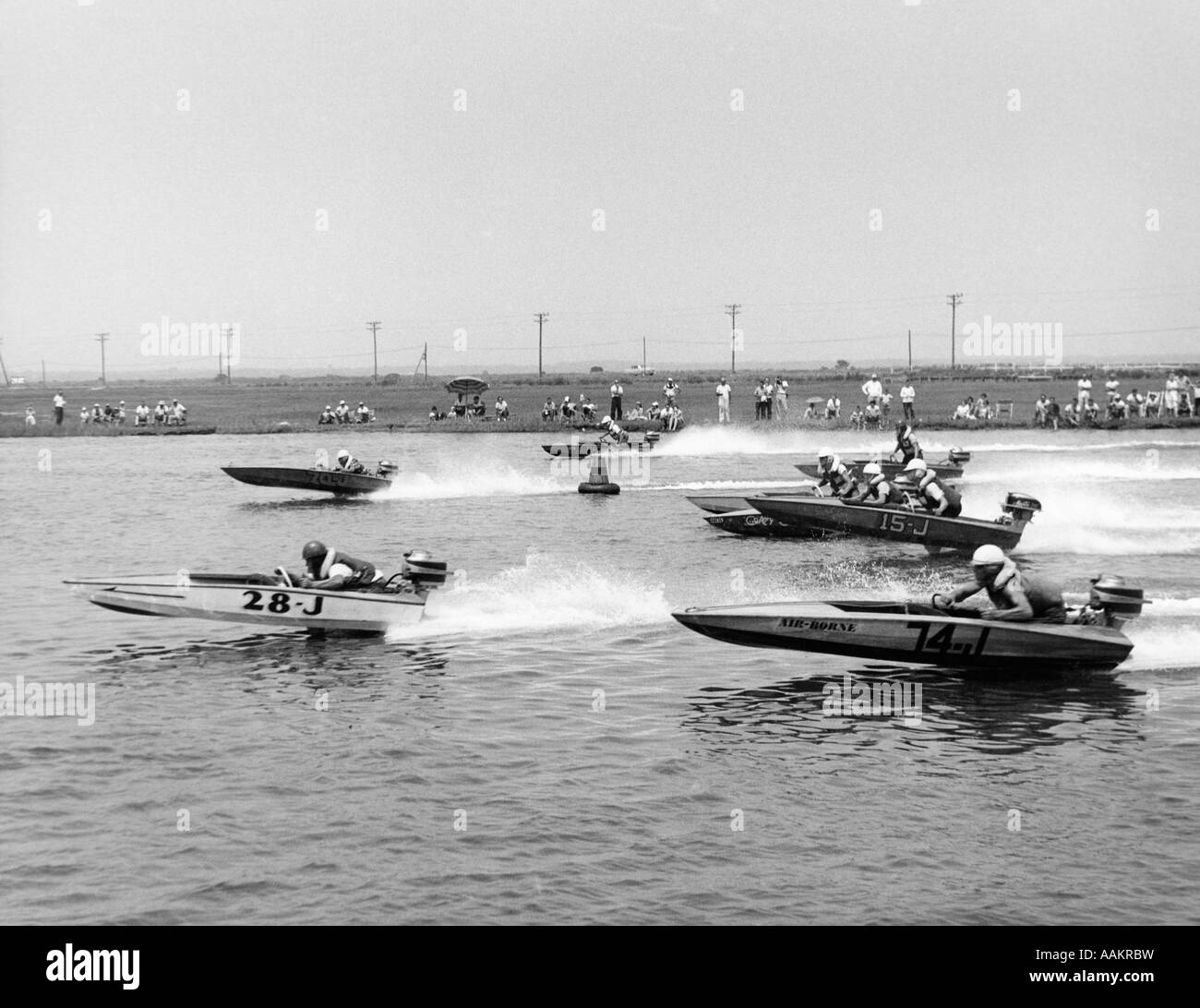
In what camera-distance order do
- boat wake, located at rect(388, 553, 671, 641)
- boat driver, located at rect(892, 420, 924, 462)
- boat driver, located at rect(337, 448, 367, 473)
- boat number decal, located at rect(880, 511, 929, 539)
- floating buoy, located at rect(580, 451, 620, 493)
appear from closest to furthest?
boat wake, located at rect(388, 553, 671, 641) < boat number decal, located at rect(880, 511, 929, 539) < boat driver, located at rect(892, 420, 924, 462) < boat driver, located at rect(337, 448, 367, 473) < floating buoy, located at rect(580, 451, 620, 493)

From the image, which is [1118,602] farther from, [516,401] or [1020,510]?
[516,401]

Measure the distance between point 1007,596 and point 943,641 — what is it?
1.09 m

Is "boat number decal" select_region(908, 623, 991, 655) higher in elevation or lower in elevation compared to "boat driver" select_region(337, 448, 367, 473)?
lower

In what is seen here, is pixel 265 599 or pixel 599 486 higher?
pixel 599 486

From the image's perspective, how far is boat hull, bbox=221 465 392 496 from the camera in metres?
39.1

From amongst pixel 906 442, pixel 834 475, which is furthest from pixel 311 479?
pixel 906 442

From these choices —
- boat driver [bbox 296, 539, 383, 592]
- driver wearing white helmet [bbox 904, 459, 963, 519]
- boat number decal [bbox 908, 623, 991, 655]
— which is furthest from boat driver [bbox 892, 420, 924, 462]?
boat driver [bbox 296, 539, 383, 592]

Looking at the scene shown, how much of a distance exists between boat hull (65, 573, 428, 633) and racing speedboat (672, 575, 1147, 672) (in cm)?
523

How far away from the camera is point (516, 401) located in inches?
3622

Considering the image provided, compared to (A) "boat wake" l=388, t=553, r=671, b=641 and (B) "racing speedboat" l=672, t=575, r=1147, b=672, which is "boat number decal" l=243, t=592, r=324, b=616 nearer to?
(A) "boat wake" l=388, t=553, r=671, b=641

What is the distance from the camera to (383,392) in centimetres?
11031

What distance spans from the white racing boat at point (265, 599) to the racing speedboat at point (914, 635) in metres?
4.81

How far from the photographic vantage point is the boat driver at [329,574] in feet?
64.8
